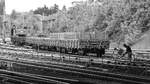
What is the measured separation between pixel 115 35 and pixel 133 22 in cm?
440

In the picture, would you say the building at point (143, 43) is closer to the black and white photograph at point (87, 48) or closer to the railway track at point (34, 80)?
the black and white photograph at point (87, 48)

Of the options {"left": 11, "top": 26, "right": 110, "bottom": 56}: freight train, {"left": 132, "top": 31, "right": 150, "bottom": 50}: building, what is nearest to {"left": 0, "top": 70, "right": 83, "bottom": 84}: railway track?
{"left": 11, "top": 26, "right": 110, "bottom": 56}: freight train

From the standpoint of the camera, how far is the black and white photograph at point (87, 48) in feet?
40.2

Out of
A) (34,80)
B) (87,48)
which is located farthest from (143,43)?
(34,80)

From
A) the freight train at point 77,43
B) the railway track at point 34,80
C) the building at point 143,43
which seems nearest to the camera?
the railway track at point 34,80

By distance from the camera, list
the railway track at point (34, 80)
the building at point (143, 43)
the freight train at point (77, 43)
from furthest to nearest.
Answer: the building at point (143, 43), the freight train at point (77, 43), the railway track at point (34, 80)

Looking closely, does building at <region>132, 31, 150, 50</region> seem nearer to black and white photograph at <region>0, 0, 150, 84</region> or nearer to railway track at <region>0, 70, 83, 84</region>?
black and white photograph at <region>0, 0, 150, 84</region>

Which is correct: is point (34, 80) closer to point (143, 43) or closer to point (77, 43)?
point (77, 43)

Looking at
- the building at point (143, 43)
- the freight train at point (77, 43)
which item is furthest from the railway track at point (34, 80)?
the building at point (143, 43)

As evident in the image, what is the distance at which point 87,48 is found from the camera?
22688 millimetres

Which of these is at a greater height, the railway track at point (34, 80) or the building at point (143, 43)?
the building at point (143, 43)

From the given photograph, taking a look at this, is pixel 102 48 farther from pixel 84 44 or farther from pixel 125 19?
pixel 125 19

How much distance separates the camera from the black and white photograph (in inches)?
483

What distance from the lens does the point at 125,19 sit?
39.0 m
